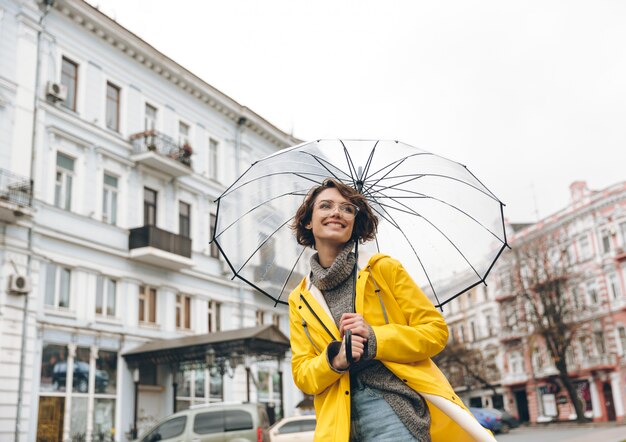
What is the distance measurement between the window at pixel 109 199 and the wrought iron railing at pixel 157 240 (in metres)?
0.87

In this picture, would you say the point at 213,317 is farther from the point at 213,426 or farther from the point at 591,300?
the point at 591,300

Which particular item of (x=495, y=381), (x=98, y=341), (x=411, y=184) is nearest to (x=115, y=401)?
(x=98, y=341)

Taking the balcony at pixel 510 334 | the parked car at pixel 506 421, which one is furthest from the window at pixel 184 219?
the balcony at pixel 510 334

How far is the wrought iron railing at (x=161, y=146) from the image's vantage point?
23.7 m

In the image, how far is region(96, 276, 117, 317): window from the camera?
21.2 meters

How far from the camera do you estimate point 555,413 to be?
5012cm

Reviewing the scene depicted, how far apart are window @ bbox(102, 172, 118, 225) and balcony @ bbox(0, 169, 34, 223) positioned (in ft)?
11.2

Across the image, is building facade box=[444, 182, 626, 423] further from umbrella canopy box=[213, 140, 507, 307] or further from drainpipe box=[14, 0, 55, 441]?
umbrella canopy box=[213, 140, 507, 307]

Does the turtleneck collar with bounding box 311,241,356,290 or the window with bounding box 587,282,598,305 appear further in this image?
the window with bounding box 587,282,598,305

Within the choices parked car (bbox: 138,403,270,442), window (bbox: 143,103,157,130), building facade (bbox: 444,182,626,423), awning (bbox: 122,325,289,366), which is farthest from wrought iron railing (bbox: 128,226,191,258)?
building facade (bbox: 444,182,626,423)

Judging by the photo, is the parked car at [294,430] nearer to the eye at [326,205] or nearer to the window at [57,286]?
the window at [57,286]

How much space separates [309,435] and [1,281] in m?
9.45

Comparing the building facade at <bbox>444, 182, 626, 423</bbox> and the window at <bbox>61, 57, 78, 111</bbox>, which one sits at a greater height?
the window at <bbox>61, 57, 78, 111</bbox>

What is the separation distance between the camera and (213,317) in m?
27.0
